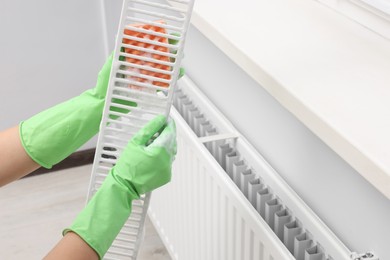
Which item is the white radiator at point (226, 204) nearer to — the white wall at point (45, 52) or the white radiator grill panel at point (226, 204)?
the white radiator grill panel at point (226, 204)

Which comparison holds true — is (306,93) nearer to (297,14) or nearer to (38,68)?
(297,14)

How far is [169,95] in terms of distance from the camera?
4.50 ft

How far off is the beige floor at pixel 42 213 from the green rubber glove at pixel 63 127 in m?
0.98

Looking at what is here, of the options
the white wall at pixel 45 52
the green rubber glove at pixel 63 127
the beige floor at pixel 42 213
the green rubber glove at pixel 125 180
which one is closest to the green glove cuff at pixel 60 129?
the green rubber glove at pixel 63 127

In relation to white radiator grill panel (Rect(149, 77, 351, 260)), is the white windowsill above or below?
above

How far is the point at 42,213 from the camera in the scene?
8.93 feet

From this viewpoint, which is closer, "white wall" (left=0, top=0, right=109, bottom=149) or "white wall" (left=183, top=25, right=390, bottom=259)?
"white wall" (left=183, top=25, right=390, bottom=259)

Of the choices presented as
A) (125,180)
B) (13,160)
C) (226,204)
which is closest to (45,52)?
(13,160)

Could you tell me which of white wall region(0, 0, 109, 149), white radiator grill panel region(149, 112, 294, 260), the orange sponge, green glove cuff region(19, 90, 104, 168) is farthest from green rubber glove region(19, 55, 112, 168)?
white wall region(0, 0, 109, 149)

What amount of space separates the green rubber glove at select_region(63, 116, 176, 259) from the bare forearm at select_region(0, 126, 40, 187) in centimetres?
26

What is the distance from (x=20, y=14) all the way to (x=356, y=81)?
5.53 ft

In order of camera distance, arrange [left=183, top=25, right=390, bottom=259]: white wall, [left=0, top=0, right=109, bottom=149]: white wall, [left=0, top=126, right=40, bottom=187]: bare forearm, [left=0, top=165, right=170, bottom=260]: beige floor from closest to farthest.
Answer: [left=183, top=25, right=390, bottom=259]: white wall
[left=0, top=126, right=40, bottom=187]: bare forearm
[left=0, top=165, right=170, bottom=260]: beige floor
[left=0, top=0, right=109, bottom=149]: white wall

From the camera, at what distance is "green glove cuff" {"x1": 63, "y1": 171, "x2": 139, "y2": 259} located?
138 cm

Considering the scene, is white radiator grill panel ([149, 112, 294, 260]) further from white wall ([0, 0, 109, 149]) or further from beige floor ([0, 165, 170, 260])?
white wall ([0, 0, 109, 149])
